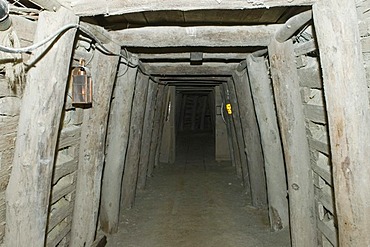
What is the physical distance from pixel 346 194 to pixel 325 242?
1387 millimetres

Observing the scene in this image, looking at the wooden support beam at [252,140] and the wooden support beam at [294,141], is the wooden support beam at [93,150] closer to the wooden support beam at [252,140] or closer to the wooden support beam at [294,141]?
the wooden support beam at [294,141]

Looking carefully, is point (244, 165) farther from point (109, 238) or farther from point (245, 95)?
point (109, 238)

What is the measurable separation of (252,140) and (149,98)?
1.90 metres

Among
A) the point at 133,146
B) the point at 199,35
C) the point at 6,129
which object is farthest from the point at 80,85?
the point at 133,146

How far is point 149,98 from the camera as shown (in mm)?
5910

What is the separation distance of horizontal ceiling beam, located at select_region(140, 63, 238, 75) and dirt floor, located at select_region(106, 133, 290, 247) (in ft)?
6.30

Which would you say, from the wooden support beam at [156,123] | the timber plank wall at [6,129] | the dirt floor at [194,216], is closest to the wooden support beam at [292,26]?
the timber plank wall at [6,129]

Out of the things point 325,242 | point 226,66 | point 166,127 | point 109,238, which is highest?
point 226,66

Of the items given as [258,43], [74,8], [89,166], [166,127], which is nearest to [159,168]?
[166,127]

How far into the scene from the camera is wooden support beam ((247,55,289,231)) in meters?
3.72

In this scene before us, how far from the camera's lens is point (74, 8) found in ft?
6.53

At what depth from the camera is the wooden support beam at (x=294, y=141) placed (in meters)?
2.86

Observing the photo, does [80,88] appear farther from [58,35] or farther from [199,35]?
[199,35]

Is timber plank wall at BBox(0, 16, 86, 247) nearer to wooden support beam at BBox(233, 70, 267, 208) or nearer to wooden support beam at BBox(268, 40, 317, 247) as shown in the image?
wooden support beam at BBox(268, 40, 317, 247)
